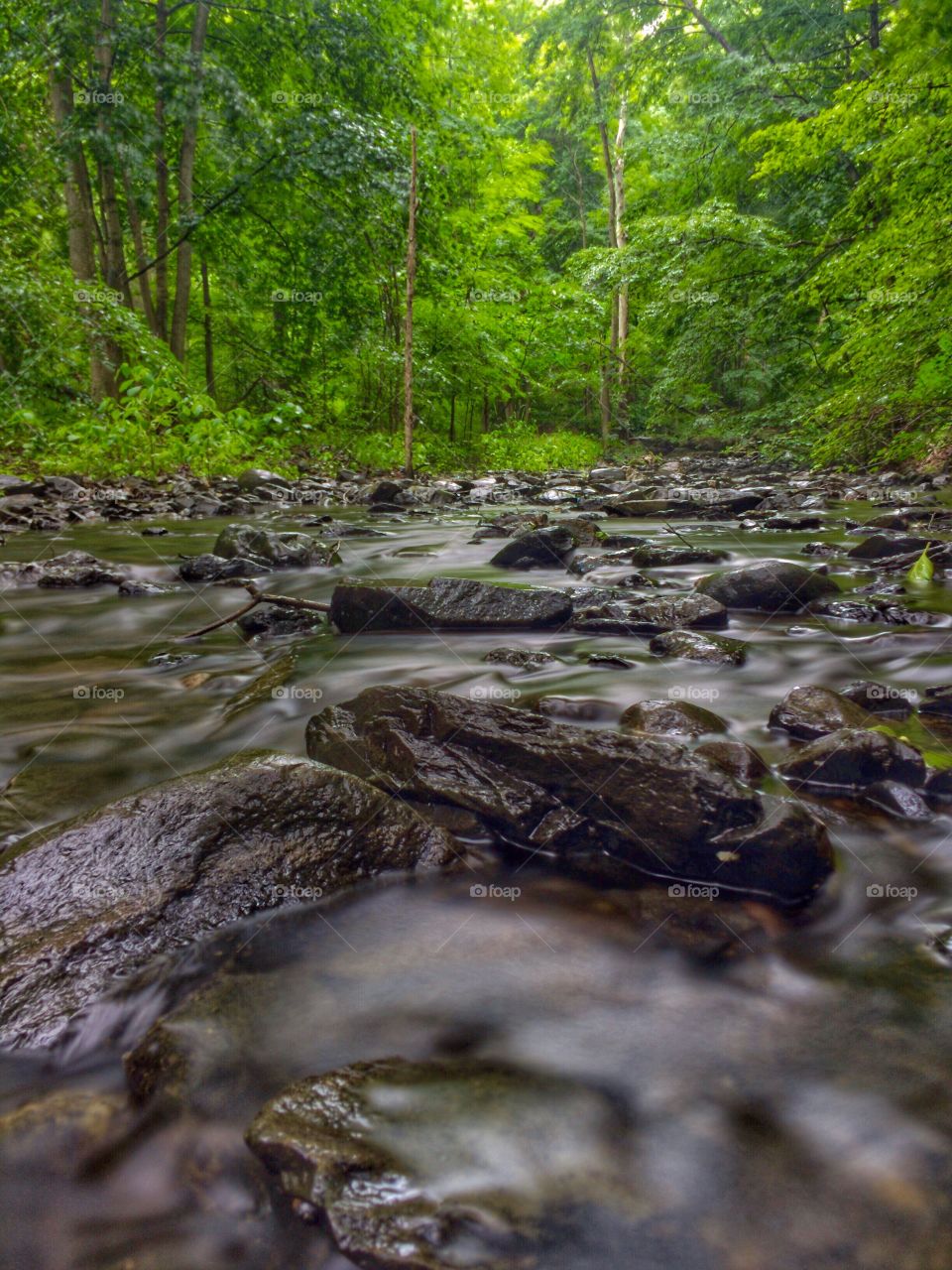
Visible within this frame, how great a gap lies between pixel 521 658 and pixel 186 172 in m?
14.1

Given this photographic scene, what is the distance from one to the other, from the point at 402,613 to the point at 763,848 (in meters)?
2.80

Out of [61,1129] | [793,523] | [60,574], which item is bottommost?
[793,523]

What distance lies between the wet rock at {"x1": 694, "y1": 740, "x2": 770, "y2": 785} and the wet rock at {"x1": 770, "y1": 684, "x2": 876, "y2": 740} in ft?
1.19

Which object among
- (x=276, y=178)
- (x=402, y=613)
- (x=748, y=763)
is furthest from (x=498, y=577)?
(x=276, y=178)

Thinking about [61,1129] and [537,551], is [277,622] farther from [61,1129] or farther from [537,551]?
[61,1129]

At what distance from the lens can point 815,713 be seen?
2.63 m

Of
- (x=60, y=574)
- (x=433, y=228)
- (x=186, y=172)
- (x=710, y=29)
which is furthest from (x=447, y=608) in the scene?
(x=710, y=29)

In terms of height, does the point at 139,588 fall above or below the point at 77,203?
below

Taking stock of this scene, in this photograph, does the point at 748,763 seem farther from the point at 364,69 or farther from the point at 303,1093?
the point at 364,69

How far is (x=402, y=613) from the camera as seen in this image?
14.1 ft

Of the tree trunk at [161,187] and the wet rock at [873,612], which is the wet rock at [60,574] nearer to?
the wet rock at [873,612]

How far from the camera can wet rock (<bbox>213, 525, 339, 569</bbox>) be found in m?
6.26

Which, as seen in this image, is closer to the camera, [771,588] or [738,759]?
[738,759]

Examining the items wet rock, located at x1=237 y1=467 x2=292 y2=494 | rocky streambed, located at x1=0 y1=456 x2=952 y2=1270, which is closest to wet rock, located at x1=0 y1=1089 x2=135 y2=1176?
rocky streambed, located at x1=0 y1=456 x2=952 y2=1270
